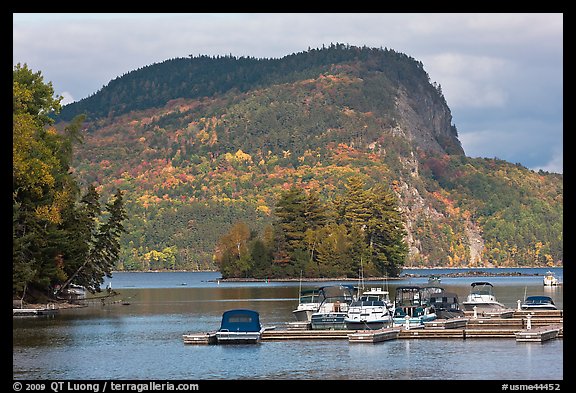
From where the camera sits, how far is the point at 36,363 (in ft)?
209

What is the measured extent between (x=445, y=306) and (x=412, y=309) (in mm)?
6268

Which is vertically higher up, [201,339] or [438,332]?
[438,332]

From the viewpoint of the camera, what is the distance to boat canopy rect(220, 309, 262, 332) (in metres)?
75.5

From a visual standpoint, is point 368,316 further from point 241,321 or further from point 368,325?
point 241,321

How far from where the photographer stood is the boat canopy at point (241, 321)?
75500 millimetres

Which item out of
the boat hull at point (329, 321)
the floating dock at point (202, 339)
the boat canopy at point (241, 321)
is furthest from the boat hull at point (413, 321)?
the floating dock at point (202, 339)

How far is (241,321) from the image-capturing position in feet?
252

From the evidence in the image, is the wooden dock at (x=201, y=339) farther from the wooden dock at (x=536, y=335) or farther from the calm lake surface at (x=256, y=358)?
the wooden dock at (x=536, y=335)

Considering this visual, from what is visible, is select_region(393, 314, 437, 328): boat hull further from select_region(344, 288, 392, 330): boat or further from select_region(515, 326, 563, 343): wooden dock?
select_region(515, 326, 563, 343): wooden dock

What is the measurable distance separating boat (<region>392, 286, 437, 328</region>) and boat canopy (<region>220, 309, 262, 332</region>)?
38.7 ft

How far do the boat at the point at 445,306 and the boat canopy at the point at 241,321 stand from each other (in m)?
21.0

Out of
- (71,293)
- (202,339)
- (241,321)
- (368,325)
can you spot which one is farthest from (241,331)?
(71,293)
